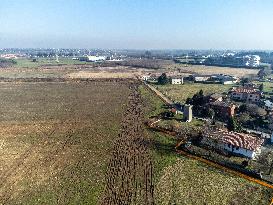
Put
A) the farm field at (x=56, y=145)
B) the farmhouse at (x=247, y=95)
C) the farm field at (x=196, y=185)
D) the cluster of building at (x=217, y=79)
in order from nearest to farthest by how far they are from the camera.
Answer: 1. the farm field at (x=196, y=185)
2. the farm field at (x=56, y=145)
3. the farmhouse at (x=247, y=95)
4. the cluster of building at (x=217, y=79)

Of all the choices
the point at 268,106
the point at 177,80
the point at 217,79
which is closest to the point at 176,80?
the point at 177,80

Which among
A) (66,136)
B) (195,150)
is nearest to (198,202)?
(195,150)

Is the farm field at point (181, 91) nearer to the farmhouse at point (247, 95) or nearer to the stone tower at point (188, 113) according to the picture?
the farmhouse at point (247, 95)

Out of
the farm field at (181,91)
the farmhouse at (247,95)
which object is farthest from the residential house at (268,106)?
the farm field at (181,91)

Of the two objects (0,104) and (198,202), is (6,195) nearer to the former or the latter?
(198,202)

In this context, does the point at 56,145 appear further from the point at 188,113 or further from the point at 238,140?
the point at 238,140

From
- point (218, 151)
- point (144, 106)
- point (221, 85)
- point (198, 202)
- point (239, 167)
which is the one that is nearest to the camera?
point (198, 202)
